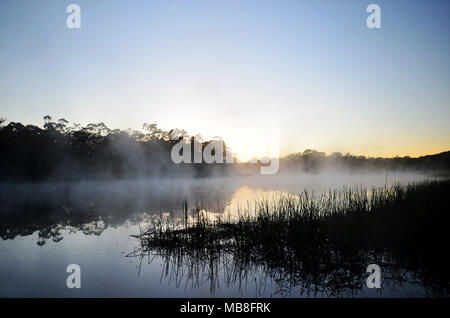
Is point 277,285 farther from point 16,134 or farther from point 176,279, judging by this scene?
point 16,134

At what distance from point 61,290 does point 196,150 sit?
46.9m

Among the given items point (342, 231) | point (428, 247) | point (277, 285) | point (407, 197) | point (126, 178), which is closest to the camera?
point (277, 285)

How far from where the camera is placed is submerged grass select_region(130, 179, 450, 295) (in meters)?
4.12

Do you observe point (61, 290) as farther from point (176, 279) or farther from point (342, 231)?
point (342, 231)

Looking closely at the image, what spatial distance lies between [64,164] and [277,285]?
41.6m

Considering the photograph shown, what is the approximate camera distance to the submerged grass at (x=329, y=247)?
412 centimetres

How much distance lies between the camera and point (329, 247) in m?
5.15

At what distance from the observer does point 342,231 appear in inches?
231

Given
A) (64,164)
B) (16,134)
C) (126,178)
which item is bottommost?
(126,178)
